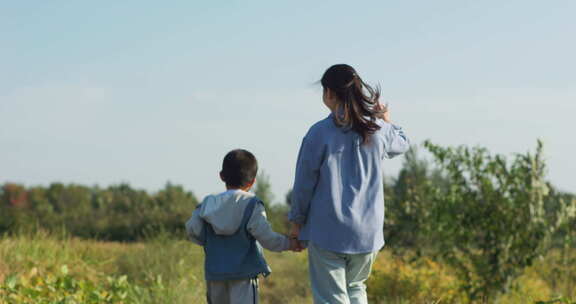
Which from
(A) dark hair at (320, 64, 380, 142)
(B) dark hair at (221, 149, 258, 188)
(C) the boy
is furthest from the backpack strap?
(A) dark hair at (320, 64, 380, 142)

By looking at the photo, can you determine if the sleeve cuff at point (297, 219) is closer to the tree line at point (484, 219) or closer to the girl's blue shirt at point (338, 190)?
the girl's blue shirt at point (338, 190)

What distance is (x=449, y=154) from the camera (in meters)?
8.09

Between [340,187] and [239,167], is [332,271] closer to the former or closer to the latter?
[340,187]

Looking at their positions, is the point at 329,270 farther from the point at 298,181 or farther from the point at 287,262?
the point at 287,262

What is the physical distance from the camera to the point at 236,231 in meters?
4.23

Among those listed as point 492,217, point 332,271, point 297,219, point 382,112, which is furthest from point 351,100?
point 492,217

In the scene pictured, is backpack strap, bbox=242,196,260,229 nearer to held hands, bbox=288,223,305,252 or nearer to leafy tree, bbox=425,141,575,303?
held hands, bbox=288,223,305,252

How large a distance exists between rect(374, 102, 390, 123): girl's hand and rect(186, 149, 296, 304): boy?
2.78 feet

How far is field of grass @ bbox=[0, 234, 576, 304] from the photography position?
6.57 meters

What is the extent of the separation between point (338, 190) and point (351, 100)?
1.80 feet

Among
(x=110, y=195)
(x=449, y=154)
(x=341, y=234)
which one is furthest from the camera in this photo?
(x=110, y=195)

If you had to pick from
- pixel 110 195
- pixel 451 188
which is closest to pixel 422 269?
pixel 451 188

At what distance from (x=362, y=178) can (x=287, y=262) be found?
683 centimetres

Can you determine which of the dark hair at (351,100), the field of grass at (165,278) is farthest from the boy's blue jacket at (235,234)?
the field of grass at (165,278)
